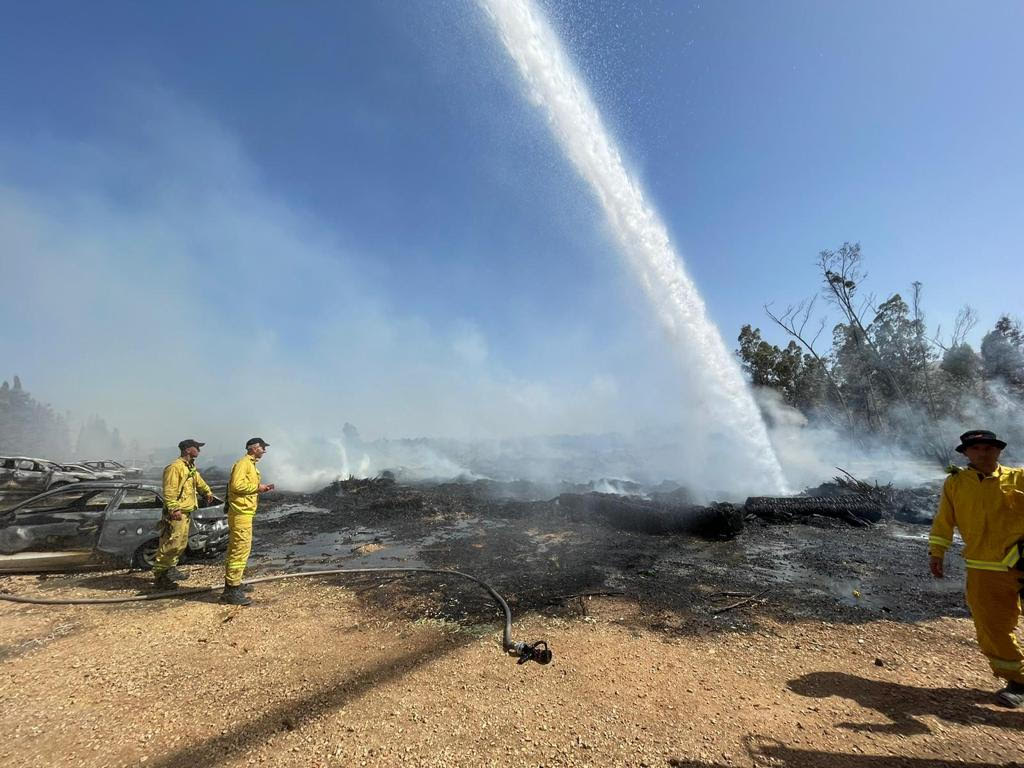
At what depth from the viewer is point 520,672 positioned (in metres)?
4.11

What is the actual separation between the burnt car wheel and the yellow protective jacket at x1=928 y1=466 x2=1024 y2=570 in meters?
10.3

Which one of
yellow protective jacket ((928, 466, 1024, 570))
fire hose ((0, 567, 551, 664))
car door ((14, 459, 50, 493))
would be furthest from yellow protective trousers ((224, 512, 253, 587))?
car door ((14, 459, 50, 493))

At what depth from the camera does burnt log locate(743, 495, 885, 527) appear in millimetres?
11984

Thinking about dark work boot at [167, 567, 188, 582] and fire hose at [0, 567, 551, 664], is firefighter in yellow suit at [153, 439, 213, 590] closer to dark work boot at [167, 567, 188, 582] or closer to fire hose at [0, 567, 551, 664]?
dark work boot at [167, 567, 188, 582]

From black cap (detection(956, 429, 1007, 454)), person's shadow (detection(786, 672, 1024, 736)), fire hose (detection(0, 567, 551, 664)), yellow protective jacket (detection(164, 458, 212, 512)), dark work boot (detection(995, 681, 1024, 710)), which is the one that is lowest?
fire hose (detection(0, 567, 551, 664))

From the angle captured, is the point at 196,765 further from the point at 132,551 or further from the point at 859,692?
the point at 132,551

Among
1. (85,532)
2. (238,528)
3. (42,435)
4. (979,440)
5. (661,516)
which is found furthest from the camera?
(42,435)

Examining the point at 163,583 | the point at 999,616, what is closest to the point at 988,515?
the point at 999,616

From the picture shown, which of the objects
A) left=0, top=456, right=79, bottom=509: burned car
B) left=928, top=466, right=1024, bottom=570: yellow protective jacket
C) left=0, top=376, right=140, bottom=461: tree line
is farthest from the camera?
left=0, top=376, right=140, bottom=461: tree line

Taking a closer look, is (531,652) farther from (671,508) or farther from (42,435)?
(42,435)

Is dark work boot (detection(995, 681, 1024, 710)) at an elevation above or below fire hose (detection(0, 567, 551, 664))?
above

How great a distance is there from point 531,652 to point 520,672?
11.1 inches

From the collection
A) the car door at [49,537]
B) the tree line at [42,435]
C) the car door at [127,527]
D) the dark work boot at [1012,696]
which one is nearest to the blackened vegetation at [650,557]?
the dark work boot at [1012,696]

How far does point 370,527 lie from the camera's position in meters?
12.7
